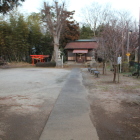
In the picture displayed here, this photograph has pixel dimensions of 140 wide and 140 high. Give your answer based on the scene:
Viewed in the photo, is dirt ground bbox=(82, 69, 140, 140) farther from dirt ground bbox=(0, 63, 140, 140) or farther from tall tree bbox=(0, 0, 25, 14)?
tall tree bbox=(0, 0, 25, 14)

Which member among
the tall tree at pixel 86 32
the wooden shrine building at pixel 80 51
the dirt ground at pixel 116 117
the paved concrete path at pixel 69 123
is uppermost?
the tall tree at pixel 86 32

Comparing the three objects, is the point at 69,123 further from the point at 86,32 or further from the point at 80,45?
the point at 86,32

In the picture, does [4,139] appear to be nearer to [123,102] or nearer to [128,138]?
[128,138]

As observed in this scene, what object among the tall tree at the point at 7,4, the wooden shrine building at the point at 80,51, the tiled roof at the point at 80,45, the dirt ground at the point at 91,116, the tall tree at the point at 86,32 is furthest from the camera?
the tall tree at the point at 86,32

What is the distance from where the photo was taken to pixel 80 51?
2911 cm

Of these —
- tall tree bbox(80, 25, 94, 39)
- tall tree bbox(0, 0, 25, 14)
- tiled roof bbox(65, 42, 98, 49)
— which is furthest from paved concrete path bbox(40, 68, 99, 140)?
tall tree bbox(80, 25, 94, 39)

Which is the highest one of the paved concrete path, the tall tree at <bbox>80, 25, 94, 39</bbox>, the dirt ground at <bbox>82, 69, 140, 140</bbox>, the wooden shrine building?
the tall tree at <bbox>80, 25, 94, 39</bbox>

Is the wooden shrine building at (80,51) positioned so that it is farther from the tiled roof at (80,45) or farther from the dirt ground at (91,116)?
the dirt ground at (91,116)

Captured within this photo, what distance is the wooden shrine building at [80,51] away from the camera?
29.6 metres

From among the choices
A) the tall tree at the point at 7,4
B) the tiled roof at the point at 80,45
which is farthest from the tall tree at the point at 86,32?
the tall tree at the point at 7,4

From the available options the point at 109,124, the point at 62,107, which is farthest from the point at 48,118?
the point at 109,124

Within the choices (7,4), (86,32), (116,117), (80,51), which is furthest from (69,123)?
(86,32)

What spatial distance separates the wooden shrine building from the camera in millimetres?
29578

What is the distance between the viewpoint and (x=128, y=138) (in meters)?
3.01
